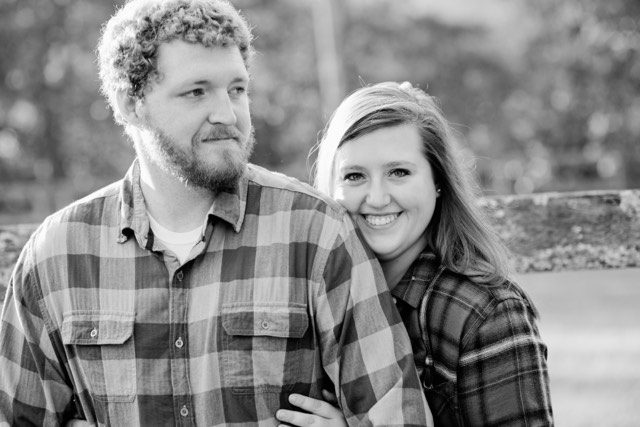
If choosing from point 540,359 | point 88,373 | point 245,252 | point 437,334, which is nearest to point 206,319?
point 245,252

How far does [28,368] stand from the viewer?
255 centimetres

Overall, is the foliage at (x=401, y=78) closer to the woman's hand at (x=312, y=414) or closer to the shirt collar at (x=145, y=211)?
the shirt collar at (x=145, y=211)

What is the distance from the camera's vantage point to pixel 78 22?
22.4 m

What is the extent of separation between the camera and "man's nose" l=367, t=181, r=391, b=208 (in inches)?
106

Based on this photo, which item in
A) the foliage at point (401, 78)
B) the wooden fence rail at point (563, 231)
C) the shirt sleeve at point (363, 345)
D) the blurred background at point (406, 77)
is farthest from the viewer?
the foliage at point (401, 78)

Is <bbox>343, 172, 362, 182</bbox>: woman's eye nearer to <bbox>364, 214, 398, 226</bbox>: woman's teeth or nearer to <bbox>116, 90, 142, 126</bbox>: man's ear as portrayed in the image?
<bbox>364, 214, 398, 226</bbox>: woman's teeth

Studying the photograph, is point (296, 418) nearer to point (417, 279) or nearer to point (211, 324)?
point (211, 324)

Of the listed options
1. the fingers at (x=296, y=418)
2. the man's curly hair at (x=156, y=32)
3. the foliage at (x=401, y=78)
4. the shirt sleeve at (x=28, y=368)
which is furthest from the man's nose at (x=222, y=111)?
the foliage at (x=401, y=78)

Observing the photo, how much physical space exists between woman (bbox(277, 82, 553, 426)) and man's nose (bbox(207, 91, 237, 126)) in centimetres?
42

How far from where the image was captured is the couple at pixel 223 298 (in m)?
2.43

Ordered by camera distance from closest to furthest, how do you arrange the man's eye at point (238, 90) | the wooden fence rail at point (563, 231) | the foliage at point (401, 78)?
the man's eye at point (238, 90) → the wooden fence rail at point (563, 231) → the foliage at point (401, 78)

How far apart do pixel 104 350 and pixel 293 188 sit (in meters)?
0.72

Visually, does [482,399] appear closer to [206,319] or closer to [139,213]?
[206,319]

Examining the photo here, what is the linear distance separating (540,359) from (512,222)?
626 mm
